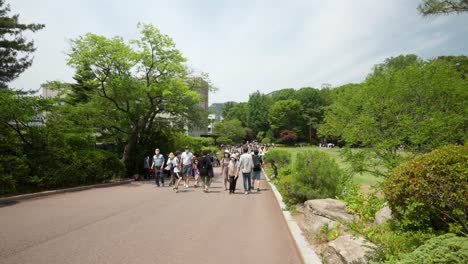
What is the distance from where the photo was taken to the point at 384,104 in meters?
8.30

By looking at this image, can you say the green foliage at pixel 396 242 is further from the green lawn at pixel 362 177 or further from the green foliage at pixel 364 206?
the green lawn at pixel 362 177

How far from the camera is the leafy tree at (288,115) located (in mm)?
74000

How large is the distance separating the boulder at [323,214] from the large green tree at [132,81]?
12.7 metres

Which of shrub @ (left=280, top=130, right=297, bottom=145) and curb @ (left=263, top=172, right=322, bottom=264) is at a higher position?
shrub @ (left=280, top=130, right=297, bottom=145)

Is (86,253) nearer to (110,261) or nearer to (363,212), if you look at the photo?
(110,261)

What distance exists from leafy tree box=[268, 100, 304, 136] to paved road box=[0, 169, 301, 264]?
66.6 m

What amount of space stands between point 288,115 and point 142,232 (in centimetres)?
7098

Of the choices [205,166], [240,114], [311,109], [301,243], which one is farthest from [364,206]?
[240,114]

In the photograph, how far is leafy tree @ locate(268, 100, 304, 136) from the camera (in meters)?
74.0

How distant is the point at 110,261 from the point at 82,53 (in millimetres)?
14667

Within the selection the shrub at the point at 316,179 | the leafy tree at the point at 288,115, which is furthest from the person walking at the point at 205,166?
the leafy tree at the point at 288,115

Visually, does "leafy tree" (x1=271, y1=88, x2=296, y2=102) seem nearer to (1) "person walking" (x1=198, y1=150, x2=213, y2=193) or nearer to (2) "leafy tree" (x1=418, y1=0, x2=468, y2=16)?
(1) "person walking" (x1=198, y1=150, x2=213, y2=193)

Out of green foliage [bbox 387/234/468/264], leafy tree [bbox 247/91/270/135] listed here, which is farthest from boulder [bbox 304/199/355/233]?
leafy tree [bbox 247/91/270/135]

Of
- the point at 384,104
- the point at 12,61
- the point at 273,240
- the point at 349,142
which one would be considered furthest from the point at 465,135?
the point at 12,61
